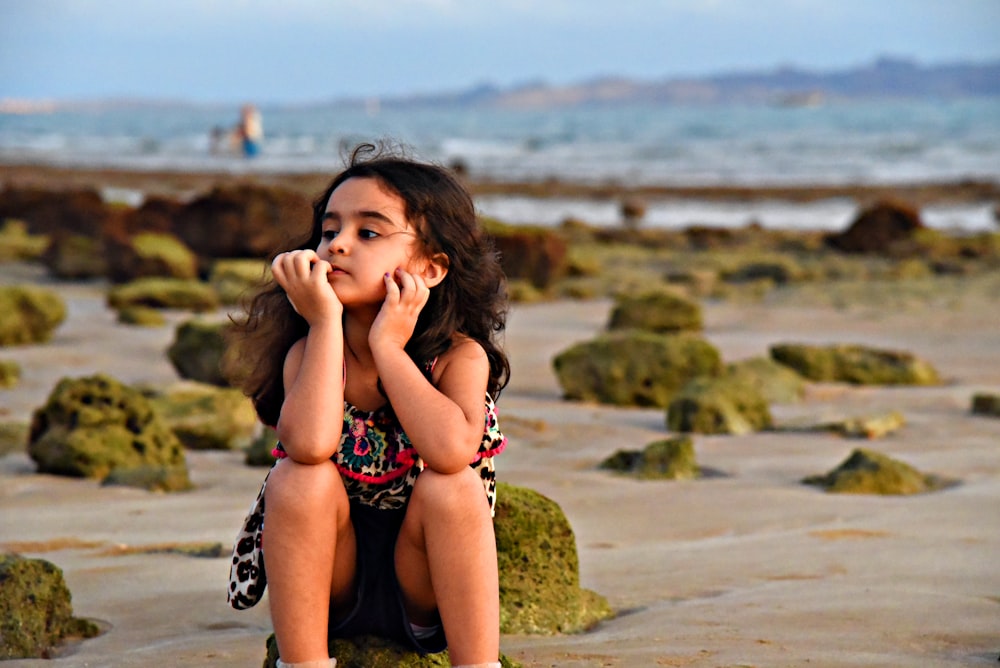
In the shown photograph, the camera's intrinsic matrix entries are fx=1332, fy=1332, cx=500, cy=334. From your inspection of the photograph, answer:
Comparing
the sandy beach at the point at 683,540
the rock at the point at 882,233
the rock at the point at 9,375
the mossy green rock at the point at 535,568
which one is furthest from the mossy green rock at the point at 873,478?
the rock at the point at 882,233

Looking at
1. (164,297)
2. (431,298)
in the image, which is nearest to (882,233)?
(164,297)

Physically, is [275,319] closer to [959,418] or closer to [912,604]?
[912,604]

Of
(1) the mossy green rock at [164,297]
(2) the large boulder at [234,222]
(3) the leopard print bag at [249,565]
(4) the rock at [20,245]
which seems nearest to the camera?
(3) the leopard print bag at [249,565]

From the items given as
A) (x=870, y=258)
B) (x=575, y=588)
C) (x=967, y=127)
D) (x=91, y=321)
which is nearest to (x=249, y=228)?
(x=91, y=321)

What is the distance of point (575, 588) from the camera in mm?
3410

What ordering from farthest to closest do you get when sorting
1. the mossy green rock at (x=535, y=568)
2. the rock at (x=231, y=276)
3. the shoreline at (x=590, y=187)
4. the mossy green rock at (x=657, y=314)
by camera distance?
the shoreline at (x=590, y=187), the rock at (x=231, y=276), the mossy green rock at (x=657, y=314), the mossy green rock at (x=535, y=568)

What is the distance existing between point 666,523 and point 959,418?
2.67 meters

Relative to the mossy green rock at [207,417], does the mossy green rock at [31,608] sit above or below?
below

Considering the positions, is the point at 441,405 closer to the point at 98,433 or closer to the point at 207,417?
the point at 98,433

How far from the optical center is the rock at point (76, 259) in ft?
41.0

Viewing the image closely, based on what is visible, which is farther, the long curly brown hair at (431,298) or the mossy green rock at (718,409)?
the mossy green rock at (718,409)

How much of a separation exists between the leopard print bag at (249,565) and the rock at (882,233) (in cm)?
1316

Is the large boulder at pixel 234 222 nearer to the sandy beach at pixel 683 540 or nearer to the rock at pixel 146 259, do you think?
the rock at pixel 146 259

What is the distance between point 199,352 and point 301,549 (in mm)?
5045
